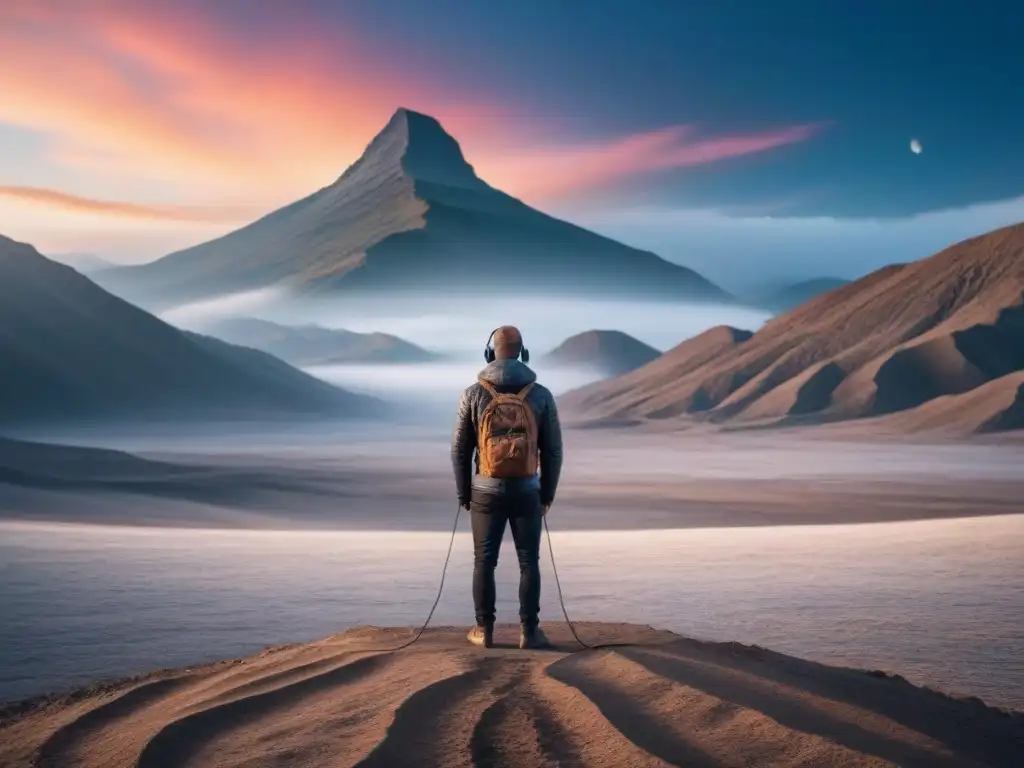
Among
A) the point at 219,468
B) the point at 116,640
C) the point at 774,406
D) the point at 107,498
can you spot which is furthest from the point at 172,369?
the point at 116,640

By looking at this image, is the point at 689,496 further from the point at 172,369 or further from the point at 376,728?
the point at 172,369

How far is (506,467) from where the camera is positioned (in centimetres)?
785

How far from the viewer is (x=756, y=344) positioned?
92625mm

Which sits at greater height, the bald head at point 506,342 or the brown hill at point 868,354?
the brown hill at point 868,354

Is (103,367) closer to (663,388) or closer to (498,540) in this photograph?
(663,388)

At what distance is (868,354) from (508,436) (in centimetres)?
7748

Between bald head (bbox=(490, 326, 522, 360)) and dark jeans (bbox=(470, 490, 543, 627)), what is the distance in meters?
0.99

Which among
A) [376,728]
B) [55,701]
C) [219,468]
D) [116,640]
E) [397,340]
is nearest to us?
[376,728]

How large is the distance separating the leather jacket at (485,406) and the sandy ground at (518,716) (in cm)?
123

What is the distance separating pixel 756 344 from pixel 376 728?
89.5 metres

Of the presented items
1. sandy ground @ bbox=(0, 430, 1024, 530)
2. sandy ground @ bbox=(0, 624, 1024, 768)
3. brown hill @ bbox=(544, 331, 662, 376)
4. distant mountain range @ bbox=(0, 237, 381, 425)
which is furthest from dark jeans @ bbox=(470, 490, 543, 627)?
brown hill @ bbox=(544, 331, 662, 376)

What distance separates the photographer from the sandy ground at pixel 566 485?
25016 mm

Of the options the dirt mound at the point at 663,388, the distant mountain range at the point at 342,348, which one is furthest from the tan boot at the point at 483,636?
the distant mountain range at the point at 342,348

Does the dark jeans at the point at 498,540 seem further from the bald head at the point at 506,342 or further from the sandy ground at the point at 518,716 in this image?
the bald head at the point at 506,342
